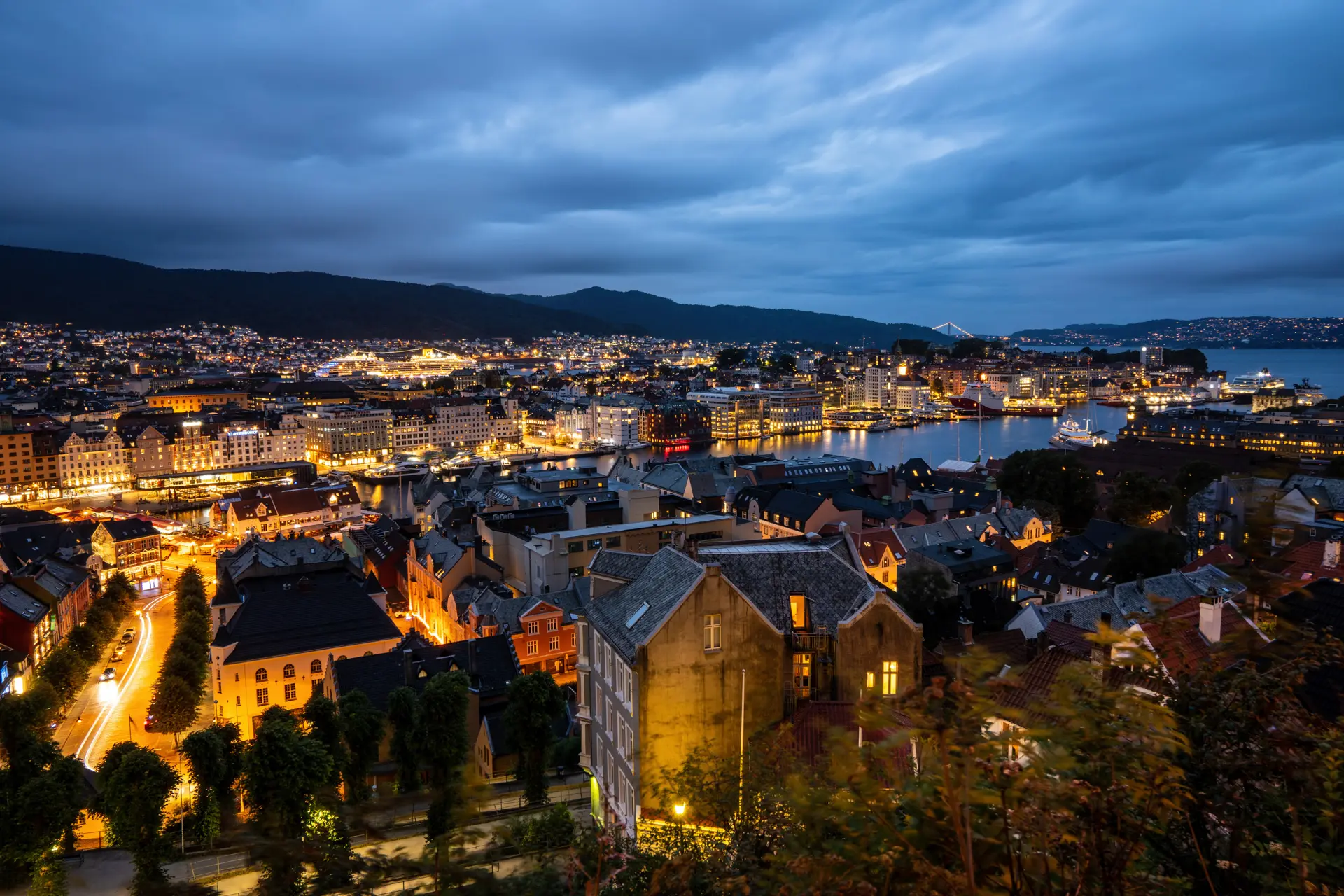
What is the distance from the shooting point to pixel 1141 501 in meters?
22.5

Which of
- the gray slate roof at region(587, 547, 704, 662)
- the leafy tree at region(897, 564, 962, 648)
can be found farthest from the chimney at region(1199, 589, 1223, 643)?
the leafy tree at region(897, 564, 962, 648)

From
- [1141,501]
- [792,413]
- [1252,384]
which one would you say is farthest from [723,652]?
[1252,384]

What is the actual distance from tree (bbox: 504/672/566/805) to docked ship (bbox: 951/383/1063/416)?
67.3m

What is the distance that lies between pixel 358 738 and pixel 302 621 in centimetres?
413

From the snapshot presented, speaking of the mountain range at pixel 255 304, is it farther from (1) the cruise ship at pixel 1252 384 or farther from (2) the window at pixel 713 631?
(2) the window at pixel 713 631

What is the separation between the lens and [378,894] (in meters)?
1.66

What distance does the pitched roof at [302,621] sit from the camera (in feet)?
39.8

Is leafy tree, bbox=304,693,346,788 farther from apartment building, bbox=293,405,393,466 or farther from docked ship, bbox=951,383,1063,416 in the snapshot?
docked ship, bbox=951,383,1063,416

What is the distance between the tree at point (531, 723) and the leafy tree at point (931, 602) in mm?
5843

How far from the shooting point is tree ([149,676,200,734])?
11.6 metres

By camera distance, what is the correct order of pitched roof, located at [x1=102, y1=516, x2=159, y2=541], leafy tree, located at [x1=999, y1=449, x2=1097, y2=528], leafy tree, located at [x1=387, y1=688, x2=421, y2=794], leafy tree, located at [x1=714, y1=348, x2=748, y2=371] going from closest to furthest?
1. leafy tree, located at [x1=387, y1=688, x2=421, y2=794]
2. pitched roof, located at [x1=102, y1=516, x2=159, y2=541]
3. leafy tree, located at [x1=999, y1=449, x2=1097, y2=528]
4. leafy tree, located at [x1=714, y1=348, x2=748, y2=371]

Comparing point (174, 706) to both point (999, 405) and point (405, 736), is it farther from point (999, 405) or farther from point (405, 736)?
point (999, 405)

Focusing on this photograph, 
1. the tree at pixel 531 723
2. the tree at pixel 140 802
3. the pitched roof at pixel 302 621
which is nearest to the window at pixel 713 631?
the tree at pixel 531 723

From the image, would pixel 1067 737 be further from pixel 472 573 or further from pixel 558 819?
pixel 472 573
